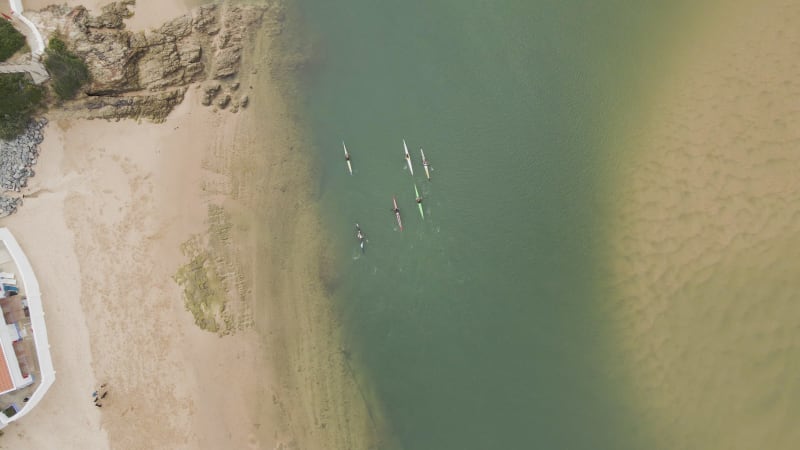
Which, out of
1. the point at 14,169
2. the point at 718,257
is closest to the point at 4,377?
the point at 14,169

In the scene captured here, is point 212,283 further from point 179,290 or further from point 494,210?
point 494,210

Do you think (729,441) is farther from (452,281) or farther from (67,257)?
(67,257)

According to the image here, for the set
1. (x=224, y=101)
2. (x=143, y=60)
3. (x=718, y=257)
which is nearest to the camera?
(x=718, y=257)

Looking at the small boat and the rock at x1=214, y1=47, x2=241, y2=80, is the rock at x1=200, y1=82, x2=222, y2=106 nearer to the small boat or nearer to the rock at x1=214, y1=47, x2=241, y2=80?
the rock at x1=214, y1=47, x2=241, y2=80

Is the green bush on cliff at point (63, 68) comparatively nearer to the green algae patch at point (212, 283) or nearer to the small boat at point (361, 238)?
the green algae patch at point (212, 283)

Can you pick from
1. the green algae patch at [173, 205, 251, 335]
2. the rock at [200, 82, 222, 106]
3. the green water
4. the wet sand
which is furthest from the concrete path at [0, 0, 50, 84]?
the wet sand

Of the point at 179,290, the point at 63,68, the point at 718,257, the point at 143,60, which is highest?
the point at 143,60
